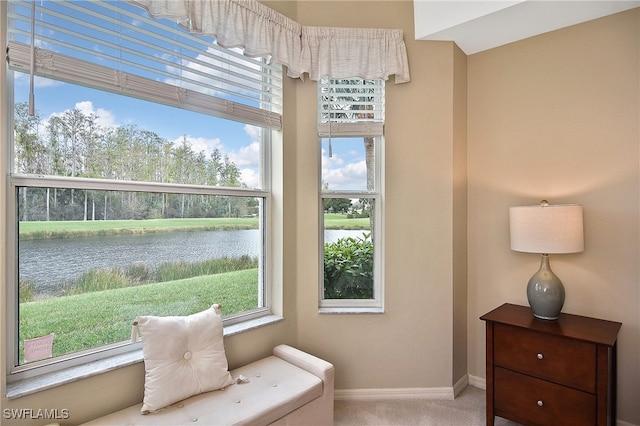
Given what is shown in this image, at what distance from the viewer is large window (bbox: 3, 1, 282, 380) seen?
1542 millimetres

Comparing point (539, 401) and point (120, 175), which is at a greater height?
point (120, 175)

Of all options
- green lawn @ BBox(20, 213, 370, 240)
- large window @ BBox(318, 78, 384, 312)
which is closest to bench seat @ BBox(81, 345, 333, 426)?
large window @ BBox(318, 78, 384, 312)

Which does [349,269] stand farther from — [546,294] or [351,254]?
[546,294]

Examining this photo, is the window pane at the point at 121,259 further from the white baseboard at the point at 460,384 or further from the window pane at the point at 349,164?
the white baseboard at the point at 460,384

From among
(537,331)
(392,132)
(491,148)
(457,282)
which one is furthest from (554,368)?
(392,132)

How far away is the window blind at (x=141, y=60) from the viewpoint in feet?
5.02

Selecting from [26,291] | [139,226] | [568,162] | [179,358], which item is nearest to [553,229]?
[568,162]

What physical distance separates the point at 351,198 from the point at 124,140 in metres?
1.50

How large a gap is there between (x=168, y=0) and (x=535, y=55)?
241 centimetres

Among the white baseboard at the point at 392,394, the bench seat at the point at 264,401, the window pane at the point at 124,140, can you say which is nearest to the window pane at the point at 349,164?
the window pane at the point at 124,140

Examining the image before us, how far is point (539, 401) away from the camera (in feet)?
6.52

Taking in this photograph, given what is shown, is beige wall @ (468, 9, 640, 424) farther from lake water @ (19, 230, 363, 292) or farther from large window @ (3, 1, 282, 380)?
lake water @ (19, 230, 363, 292)

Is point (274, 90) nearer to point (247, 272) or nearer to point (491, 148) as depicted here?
point (247, 272)

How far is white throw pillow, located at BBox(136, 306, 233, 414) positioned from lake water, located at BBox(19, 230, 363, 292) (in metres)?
0.37
